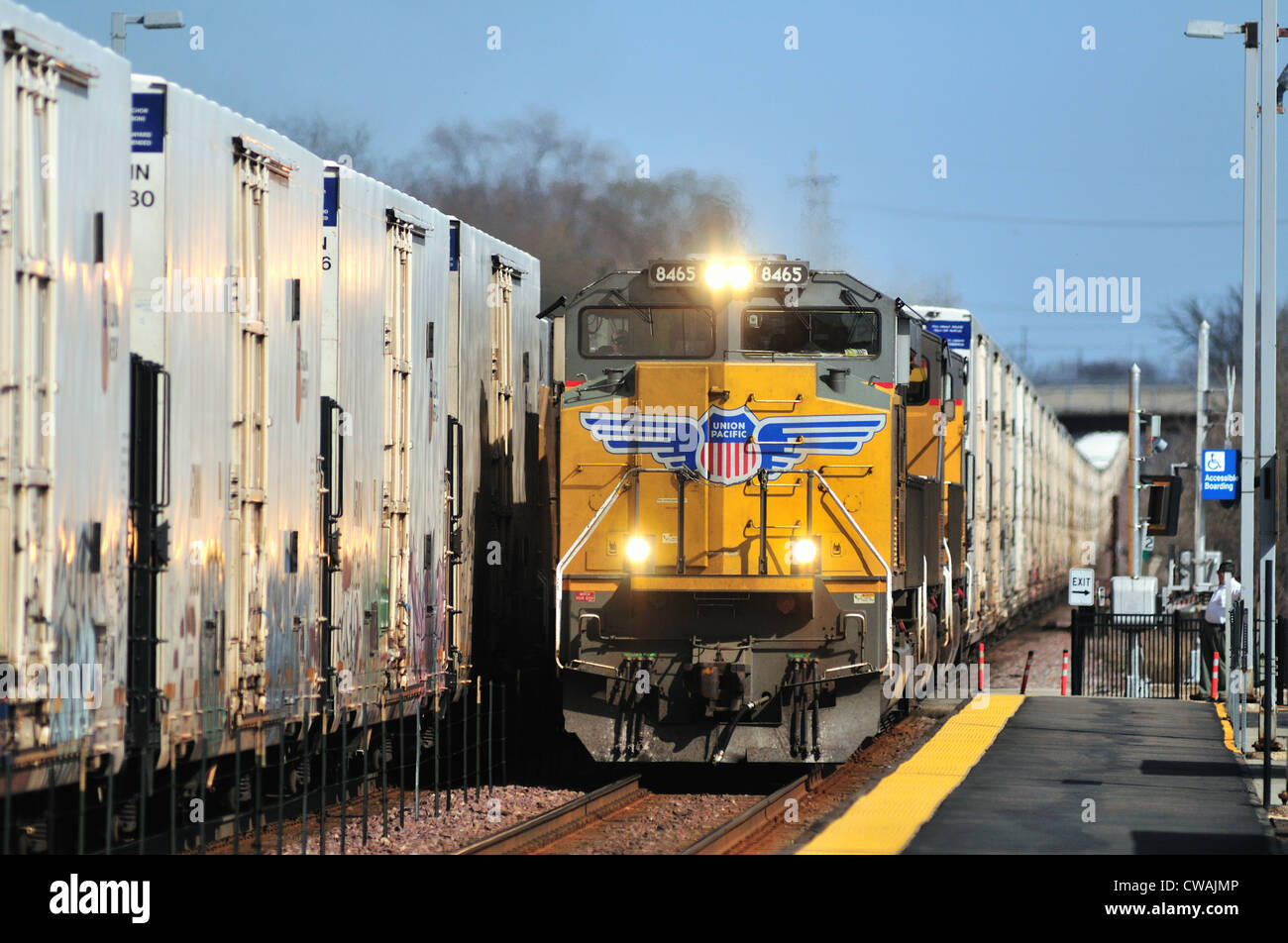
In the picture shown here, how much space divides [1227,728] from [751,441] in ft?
28.6

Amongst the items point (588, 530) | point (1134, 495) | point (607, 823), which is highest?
point (1134, 495)

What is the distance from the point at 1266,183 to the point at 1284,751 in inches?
225

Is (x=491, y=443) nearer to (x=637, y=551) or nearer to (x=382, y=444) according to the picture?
(x=637, y=551)

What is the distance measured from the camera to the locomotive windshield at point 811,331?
13.8 meters

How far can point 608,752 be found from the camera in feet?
43.2

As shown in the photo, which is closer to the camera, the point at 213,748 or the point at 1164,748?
the point at 213,748

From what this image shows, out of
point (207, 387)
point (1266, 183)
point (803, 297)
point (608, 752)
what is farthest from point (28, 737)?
point (1266, 183)

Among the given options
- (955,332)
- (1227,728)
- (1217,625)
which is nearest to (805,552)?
(1227,728)

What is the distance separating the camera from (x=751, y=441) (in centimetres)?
1316

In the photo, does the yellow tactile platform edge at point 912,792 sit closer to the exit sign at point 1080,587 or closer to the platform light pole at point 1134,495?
the exit sign at point 1080,587

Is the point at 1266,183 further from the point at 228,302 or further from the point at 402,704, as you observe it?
the point at 228,302

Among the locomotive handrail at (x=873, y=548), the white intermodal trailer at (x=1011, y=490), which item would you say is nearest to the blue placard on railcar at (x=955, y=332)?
the white intermodal trailer at (x=1011, y=490)
